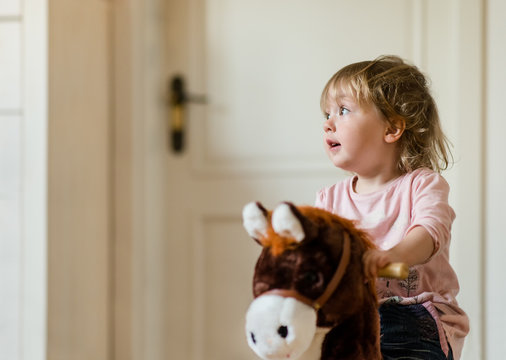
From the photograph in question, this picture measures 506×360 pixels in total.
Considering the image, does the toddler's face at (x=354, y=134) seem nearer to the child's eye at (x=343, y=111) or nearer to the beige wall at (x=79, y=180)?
the child's eye at (x=343, y=111)

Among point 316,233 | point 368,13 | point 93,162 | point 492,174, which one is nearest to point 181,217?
point 93,162

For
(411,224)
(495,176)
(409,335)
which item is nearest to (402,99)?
(411,224)

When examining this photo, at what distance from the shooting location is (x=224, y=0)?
1.98 metres

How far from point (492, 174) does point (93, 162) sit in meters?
0.99

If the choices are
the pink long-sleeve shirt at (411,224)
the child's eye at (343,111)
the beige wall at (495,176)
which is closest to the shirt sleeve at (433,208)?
the pink long-sleeve shirt at (411,224)

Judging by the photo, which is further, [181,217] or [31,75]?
[181,217]

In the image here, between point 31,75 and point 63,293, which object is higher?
point 31,75

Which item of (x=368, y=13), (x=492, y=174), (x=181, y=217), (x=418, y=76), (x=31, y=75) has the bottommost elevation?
(x=181, y=217)

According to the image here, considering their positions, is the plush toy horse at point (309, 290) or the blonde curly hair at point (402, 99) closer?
the plush toy horse at point (309, 290)

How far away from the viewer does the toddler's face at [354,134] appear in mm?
757

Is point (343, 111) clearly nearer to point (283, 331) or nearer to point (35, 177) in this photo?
point (283, 331)

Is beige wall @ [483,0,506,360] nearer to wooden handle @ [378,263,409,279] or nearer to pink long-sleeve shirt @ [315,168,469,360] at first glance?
pink long-sleeve shirt @ [315,168,469,360]

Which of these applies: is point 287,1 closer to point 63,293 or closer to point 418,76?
point 63,293

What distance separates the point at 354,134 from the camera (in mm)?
755
